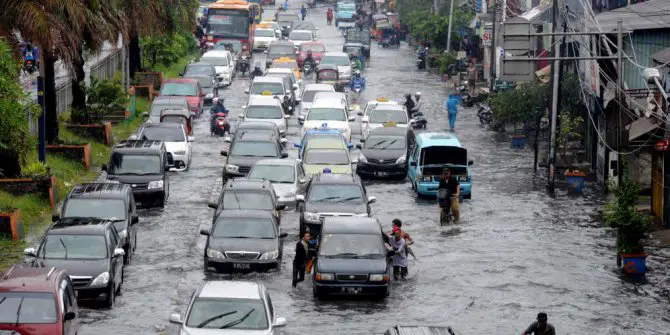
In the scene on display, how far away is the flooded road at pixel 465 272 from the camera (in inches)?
1045

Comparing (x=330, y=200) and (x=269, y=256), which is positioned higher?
(x=330, y=200)

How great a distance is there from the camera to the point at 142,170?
126 feet

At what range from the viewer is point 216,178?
43969 mm

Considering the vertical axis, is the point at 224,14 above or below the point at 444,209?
above

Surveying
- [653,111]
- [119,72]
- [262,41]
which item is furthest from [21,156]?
[262,41]

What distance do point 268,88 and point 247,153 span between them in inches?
683

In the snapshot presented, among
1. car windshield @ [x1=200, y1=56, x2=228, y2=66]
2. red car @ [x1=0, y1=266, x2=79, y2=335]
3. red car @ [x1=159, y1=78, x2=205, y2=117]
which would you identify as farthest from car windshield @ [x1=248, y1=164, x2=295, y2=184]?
car windshield @ [x1=200, y1=56, x2=228, y2=66]

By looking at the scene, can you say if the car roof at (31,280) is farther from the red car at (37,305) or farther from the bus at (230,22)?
the bus at (230,22)

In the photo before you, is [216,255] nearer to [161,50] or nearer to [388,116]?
[388,116]

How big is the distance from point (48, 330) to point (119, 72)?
45040 millimetres

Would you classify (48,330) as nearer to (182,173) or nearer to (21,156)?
(21,156)

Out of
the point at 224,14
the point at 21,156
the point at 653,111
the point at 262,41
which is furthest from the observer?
the point at 262,41

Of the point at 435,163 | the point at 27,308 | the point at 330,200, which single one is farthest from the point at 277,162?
the point at 27,308

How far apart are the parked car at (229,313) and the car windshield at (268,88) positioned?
36.7 m
